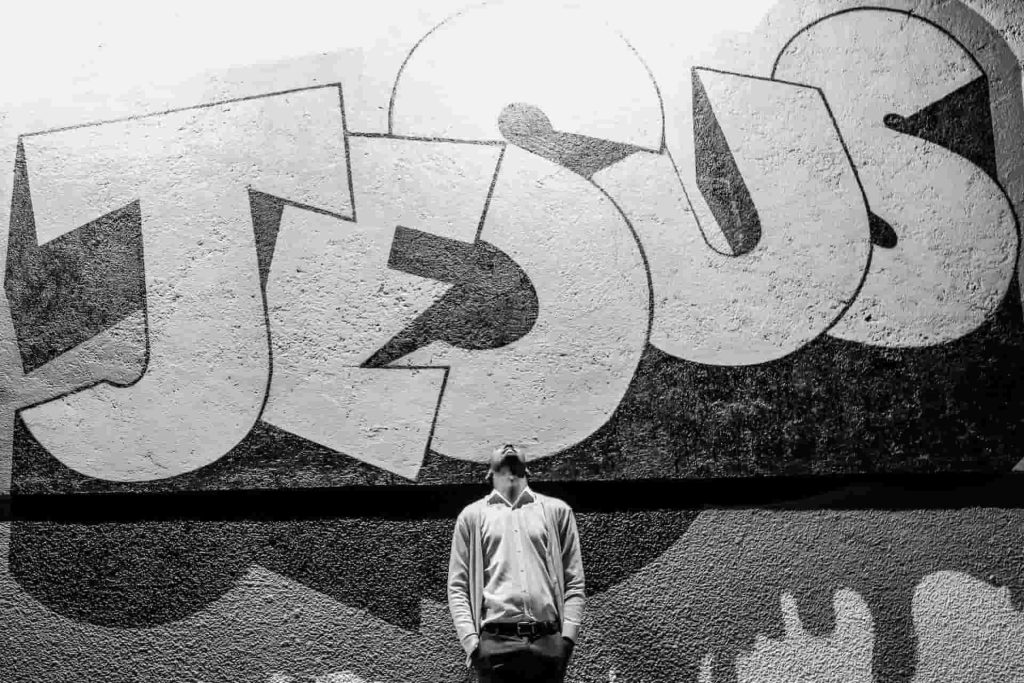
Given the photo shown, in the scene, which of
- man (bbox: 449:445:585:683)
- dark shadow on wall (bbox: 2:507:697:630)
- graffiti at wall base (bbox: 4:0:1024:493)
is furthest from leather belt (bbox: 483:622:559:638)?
graffiti at wall base (bbox: 4:0:1024:493)

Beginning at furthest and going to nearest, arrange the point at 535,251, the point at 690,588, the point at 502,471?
the point at 535,251
the point at 690,588
the point at 502,471

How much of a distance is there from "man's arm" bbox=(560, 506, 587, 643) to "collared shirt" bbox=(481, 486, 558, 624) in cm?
8

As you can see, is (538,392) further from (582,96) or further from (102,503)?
(102,503)

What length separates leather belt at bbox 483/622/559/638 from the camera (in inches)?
117

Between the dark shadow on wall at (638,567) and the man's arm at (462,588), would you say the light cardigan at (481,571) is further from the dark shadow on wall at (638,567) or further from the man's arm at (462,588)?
the dark shadow on wall at (638,567)

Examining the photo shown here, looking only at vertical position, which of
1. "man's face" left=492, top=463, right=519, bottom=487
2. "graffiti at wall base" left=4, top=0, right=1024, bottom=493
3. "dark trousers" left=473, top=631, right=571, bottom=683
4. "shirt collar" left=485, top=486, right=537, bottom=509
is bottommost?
"dark trousers" left=473, top=631, right=571, bottom=683

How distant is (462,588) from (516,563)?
0.91 feet

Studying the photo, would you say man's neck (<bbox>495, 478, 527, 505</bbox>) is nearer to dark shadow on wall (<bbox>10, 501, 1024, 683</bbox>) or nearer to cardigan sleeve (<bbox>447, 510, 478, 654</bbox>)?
cardigan sleeve (<bbox>447, 510, 478, 654</bbox>)

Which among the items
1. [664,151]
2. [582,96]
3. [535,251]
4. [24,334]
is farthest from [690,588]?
[24,334]

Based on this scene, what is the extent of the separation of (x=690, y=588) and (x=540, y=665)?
1216 millimetres

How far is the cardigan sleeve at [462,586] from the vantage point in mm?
3055

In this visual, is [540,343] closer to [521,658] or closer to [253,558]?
[521,658]

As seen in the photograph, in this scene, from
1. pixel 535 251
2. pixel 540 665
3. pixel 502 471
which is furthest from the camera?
pixel 535 251

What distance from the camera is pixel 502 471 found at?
3252 millimetres
